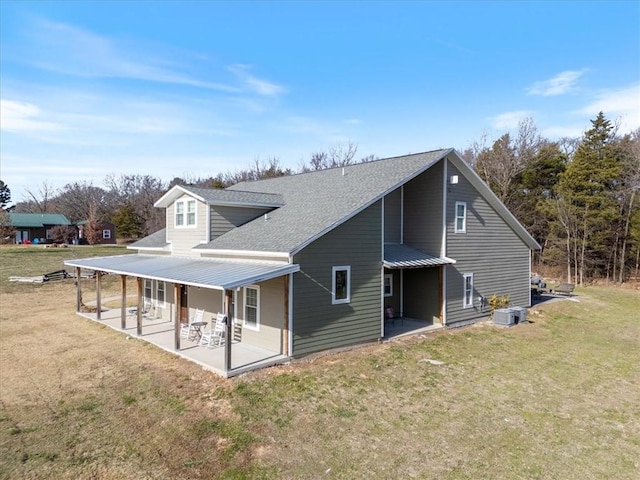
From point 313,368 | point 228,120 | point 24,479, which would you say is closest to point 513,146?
point 228,120

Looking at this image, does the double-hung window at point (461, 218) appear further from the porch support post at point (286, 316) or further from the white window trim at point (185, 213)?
the white window trim at point (185, 213)

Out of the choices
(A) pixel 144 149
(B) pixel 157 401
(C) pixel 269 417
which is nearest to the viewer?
(C) pixel 269 417

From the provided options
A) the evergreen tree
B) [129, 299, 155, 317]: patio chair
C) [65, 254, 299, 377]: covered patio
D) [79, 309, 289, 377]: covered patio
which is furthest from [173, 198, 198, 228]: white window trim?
the evergreen tree

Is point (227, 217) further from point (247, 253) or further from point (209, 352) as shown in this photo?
point (209, 352)

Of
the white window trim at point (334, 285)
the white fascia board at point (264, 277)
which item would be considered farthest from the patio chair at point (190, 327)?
the white window trim at point (334, 285)

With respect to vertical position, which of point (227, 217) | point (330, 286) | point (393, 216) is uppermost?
point (393, 216)

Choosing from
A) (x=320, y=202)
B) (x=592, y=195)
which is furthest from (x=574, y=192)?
(x=320, y=202)

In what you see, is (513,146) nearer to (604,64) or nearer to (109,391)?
(604,64)
